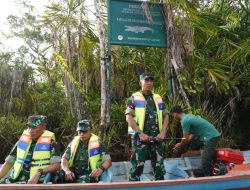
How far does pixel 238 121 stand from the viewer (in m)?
7.66

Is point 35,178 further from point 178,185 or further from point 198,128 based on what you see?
point 198,128

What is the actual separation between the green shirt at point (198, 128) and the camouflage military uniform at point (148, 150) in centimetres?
52

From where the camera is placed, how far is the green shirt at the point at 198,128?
4.66m

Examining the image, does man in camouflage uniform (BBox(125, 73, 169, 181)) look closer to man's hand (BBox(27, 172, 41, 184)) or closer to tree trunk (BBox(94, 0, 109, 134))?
man's hand (BBox(27, 172, 41, 184))

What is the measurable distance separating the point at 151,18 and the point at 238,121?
3.25 metres

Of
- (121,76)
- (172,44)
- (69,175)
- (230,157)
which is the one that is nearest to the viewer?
(69,175)

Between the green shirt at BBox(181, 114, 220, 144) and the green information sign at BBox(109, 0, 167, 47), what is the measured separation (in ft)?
6.94

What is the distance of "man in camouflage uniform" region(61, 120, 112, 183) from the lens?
3.87 m

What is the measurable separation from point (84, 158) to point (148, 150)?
85 cm

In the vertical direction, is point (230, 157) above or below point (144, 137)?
below

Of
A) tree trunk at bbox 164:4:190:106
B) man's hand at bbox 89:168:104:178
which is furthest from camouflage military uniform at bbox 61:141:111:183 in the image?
tree trunk at bbox 164:4:190:106

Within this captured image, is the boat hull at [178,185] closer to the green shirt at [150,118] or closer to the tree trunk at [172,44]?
the green shirt at [150,118]

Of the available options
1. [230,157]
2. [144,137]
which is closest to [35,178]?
[144,137]

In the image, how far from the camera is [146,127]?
4328mm
